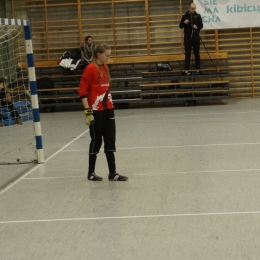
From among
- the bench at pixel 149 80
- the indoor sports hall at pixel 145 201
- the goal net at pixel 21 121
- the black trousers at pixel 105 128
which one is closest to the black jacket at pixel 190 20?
the bench at pixel 149 80

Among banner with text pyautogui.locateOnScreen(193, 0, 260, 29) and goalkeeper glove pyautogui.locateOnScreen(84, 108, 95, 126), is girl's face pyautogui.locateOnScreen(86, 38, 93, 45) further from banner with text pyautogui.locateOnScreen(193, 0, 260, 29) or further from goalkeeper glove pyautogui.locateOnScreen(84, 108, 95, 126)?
goalkeeper glove pyautogui.locateOnScreen(84, 108, 95, 126)

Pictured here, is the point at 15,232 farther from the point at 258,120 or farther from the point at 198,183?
the point at 258,120

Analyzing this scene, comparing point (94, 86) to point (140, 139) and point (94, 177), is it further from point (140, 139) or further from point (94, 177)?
point (140, 139)

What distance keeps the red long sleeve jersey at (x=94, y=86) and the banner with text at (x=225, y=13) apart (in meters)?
10.5

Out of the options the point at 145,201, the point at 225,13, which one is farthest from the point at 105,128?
the point at 225,13

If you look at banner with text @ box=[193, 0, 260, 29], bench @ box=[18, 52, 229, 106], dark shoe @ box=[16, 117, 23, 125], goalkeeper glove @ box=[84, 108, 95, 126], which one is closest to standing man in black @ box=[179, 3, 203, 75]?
bench @ box=[18, 52, 229, 106]

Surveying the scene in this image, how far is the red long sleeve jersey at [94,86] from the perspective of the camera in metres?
7.46

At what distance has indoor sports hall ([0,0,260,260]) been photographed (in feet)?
17.3

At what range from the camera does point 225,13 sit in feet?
57.3

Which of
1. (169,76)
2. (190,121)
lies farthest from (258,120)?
(169,76)

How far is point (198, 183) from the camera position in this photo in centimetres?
726

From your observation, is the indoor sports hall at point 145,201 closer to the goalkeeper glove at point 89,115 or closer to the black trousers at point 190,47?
the goalkeeper glove at point 89,115

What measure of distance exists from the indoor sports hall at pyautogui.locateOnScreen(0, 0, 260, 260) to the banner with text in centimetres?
3

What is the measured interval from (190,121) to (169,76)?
4045 millimetres
